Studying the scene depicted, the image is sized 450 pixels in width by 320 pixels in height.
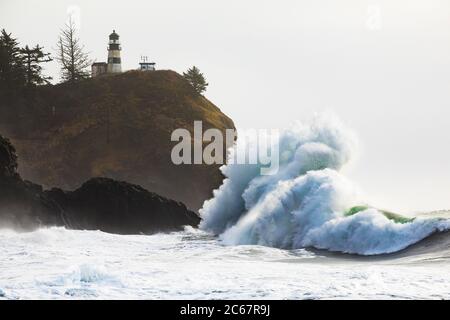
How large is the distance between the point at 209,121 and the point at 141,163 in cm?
630

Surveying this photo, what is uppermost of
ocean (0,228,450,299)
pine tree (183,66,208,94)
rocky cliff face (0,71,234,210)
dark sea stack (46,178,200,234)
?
pine tree (183,66,208,94)

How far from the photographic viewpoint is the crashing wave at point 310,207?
18312mm

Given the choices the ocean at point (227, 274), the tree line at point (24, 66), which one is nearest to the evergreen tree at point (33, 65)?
the tree line at point (24, 66)

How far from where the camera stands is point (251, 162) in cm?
2709

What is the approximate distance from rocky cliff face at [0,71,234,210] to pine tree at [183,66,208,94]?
1.08m

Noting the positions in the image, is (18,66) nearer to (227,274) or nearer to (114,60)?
(114,60)

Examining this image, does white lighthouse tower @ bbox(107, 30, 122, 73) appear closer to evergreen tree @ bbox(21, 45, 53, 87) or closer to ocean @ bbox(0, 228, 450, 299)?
evergreen tree @ bbox(21, 45, 53, 87)

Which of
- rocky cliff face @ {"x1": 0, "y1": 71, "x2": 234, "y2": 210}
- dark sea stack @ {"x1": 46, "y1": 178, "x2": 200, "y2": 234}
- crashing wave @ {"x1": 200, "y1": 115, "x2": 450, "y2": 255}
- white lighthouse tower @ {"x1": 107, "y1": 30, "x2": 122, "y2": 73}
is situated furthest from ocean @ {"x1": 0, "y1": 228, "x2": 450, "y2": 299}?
white lighthouse tower @ {"x1": 107, "y1": 30, "x2": 122, "y2": 73}

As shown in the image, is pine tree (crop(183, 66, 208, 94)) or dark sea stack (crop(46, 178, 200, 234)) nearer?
dark sea stack (crop(46, 178, 200, 234))

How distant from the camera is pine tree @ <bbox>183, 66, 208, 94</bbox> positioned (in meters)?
59.0

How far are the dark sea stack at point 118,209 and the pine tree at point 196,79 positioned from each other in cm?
2385

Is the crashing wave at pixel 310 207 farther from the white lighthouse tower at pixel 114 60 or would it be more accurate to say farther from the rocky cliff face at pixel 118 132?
the white lighthouse tower at pixel 114 60
